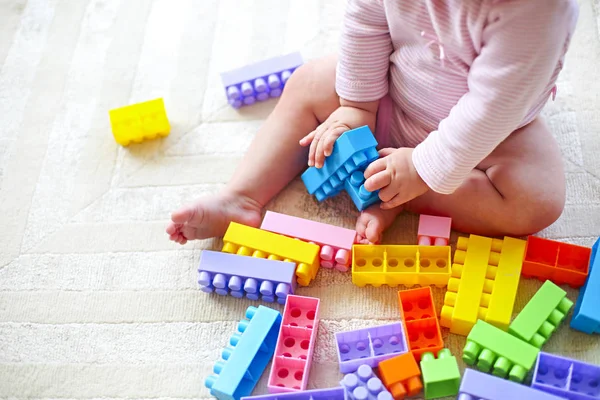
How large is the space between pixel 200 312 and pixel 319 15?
636 millimetres

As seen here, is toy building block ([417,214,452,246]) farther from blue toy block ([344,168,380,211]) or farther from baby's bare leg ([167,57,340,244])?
baby's bare leg ([167,57,340,244])

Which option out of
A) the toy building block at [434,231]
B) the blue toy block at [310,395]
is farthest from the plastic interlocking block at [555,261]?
the blue toy block at [310,395]

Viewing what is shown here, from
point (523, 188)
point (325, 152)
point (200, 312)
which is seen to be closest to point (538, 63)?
point (523, 188)

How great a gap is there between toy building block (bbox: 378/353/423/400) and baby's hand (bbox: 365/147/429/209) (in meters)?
0.22

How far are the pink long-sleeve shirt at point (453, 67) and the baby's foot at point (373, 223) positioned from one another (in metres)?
0.12

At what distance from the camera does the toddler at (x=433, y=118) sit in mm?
766

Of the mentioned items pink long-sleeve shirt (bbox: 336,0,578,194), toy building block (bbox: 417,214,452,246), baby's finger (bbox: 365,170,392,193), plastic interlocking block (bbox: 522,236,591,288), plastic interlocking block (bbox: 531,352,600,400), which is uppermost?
pink long-sleeve shirt (bbox: 336,0,578,194)

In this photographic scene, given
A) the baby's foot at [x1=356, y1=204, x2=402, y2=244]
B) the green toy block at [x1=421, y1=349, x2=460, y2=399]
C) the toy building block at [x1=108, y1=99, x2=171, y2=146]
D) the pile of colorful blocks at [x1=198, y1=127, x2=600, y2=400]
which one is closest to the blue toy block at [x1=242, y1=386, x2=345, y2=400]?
the pile of colorful blocks at [x1=198, y1=127, x2=600, y2=400]

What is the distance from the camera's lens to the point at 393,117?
1020mm

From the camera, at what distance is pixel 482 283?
91 centimetres

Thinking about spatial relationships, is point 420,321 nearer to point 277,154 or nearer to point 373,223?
point 373,223

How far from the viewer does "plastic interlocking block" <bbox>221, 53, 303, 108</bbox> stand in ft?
3.82

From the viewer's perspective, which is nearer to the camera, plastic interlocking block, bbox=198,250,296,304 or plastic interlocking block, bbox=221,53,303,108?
plastic interlocking block, bbox=198,250,296,304

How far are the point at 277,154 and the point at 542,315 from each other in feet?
1.47
